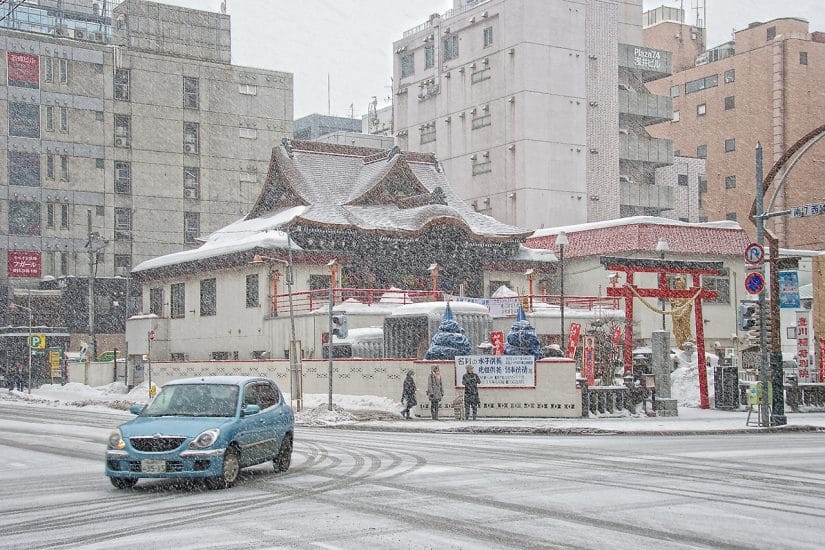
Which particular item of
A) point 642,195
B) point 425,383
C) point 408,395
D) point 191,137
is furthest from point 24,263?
point 408,395

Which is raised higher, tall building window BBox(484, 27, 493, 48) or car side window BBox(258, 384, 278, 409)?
tall building window BBox(484, 27, 493, 48)

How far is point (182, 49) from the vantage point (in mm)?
89875

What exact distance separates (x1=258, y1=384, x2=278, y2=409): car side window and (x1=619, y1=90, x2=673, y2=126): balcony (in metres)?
63.8

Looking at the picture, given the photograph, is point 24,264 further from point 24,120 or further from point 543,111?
point 543,111

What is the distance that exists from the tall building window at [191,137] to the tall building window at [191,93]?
1531 millimetres

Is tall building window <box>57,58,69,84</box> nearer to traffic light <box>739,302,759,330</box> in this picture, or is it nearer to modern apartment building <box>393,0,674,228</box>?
modern apartment building <box>393,0,674,228</box>

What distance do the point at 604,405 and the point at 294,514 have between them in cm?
2218

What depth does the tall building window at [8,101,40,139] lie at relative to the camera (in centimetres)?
7872

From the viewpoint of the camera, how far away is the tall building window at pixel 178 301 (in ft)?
180

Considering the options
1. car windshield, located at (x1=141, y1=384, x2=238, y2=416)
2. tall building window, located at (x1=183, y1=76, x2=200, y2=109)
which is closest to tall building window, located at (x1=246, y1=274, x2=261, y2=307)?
car windshield, located at (x1=141, y1=384, x2=238, y2=416)

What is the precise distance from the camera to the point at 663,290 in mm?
34844

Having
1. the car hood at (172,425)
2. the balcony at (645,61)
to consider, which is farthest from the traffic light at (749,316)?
the balcony at (645,61)

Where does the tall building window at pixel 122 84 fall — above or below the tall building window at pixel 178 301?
above

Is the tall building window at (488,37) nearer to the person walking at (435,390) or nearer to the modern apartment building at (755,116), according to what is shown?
the modern apartment building at (755,116)
